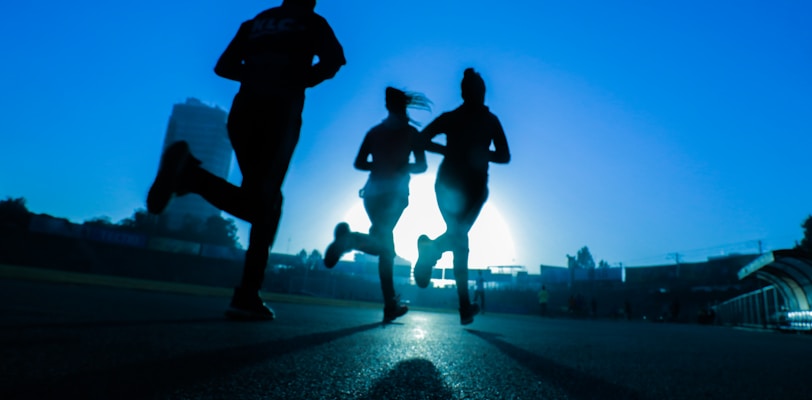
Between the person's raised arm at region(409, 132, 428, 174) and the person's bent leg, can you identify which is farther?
the person's raised arm at region(409, 132, 428, 174)

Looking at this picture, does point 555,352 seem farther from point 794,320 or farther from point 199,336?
point 794,320

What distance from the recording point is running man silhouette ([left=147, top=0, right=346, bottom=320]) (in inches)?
99.8

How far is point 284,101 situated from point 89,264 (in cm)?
5656

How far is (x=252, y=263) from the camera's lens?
273cm

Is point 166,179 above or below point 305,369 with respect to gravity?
above

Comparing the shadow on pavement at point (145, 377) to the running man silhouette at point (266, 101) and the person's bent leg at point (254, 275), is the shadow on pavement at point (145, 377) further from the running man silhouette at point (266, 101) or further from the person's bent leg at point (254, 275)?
the person's bent leg at point (254, 275)

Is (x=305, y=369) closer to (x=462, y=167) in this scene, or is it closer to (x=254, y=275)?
(x=254, y=275)

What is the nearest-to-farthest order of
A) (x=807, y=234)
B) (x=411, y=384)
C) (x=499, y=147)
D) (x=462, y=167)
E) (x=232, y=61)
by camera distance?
(x=411, y=384) < (x=232, y=61) < (x=462, y=167) < (x=499, y=147) < (x=807, y=234)

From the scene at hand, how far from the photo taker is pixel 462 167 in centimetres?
345

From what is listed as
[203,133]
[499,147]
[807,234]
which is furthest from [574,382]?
[203,133]

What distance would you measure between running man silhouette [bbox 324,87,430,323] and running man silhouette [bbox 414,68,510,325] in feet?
0.68

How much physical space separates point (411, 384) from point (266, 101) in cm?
194

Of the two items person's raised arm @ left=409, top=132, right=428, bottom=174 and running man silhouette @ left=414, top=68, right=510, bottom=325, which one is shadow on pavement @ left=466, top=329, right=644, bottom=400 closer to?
running man silhouette @ left=414, top=68, right=510, bottom=325

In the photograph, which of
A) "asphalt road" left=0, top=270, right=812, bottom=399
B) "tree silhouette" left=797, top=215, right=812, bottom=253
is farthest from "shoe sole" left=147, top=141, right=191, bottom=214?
"tree silhouette" left=797, top=215, right=812, bottom=253
